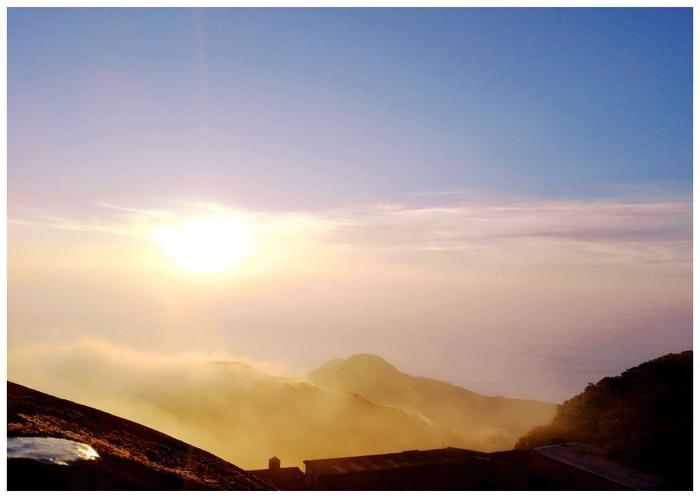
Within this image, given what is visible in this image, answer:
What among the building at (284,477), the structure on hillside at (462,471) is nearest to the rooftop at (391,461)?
the structure on hillside at (462,471)

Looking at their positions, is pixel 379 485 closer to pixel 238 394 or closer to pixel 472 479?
pixel 472 479

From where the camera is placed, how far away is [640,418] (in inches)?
1138

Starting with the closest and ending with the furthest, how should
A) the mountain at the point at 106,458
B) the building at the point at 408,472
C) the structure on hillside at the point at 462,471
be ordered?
the mountain at the point at 106,458 → the structure on hillside at the point at 462,471 → the building at the point at 408,472

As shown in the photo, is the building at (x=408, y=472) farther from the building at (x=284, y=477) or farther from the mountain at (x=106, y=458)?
the mountain at (x=106, y=458)

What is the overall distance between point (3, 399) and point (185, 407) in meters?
115

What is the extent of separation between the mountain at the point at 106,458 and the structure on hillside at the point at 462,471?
13.3 ft

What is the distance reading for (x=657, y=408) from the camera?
29719 mm

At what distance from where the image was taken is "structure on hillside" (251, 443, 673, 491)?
56.8 ft

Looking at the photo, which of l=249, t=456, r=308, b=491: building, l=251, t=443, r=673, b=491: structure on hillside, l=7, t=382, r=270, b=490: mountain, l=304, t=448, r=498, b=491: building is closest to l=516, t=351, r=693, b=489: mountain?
l=251, t=443, r=673, b=491: structure on hillside

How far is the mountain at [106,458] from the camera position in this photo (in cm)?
869

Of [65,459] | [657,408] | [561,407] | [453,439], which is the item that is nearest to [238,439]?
[453,439]

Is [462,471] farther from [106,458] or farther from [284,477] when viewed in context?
[106,458]

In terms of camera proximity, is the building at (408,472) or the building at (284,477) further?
the building at (284,477)
